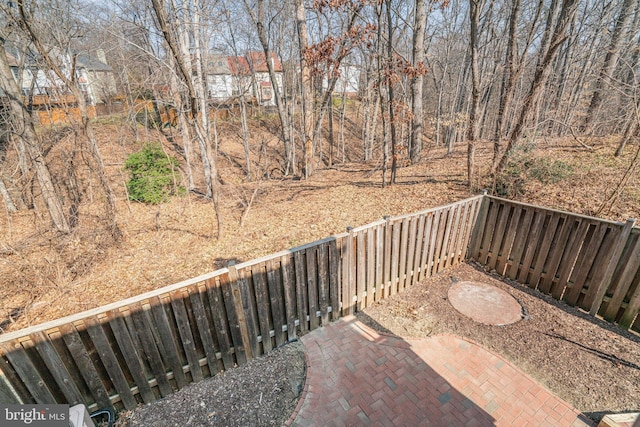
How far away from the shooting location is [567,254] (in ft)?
15.0

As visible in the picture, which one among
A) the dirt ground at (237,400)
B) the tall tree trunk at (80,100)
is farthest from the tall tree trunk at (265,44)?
the dirt ground at (237,400)

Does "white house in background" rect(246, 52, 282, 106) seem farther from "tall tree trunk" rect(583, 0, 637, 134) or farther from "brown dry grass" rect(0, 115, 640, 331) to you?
"tall tree trunk" rect(583, 0, 637, 134)

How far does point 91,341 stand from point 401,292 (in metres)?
4.35

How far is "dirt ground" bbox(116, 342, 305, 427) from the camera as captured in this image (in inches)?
120

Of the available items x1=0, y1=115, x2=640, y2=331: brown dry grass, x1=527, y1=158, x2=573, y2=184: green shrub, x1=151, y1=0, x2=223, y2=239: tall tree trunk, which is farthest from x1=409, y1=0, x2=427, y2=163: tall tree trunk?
x1=151, y1=0, x2=223, y2=239: tall tree trunk

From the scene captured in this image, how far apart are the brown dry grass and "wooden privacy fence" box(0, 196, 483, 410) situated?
2.02 meters

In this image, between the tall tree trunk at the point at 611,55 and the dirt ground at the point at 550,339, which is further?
the tall tree trunk at the point at 611,55

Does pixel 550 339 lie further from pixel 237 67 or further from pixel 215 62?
pixel 215 62

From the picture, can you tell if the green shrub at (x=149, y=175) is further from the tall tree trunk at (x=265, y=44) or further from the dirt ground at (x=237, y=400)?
the dirt ground at (x=237, y=400)

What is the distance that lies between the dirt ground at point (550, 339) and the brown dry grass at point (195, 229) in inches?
93.3

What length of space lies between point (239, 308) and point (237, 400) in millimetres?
1015

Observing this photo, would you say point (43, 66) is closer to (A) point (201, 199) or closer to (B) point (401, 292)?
(A) point (201, 199)

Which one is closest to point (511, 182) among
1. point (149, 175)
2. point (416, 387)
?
point (416, 387)

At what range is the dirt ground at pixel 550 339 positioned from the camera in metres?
3.28
